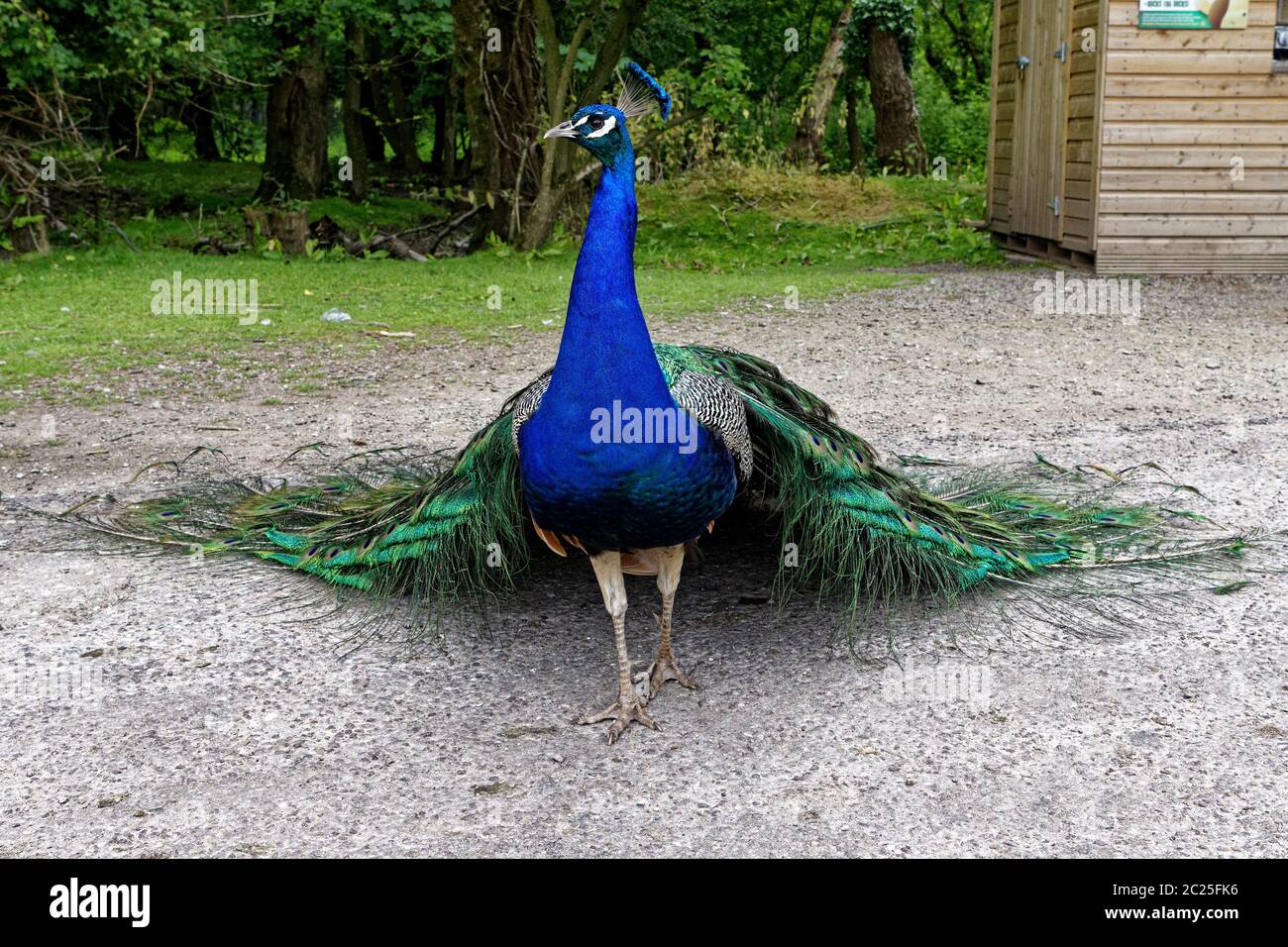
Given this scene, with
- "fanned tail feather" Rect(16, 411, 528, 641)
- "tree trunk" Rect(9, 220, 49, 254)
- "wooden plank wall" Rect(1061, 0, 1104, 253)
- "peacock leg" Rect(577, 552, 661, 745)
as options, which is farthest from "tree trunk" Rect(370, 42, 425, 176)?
"peacock leg" Rect(577, 552, 661, 745)

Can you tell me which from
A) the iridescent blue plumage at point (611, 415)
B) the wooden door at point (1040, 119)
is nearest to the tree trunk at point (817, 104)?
the wooden door at point (1040, 119)

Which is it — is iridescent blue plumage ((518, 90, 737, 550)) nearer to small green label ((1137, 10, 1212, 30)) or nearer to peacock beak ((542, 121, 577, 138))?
peacock beak ((542, 121, 577, 138))

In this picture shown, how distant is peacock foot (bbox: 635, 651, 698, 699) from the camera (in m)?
4.29

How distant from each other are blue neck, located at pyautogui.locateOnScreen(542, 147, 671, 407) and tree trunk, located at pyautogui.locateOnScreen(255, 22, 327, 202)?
52.6 feet

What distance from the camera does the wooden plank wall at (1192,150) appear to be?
41.1ft

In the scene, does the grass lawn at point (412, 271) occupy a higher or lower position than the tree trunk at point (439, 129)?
lower

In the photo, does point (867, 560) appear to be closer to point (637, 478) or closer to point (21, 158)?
point (637, 478)

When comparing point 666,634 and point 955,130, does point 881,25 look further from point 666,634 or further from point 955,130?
point 666,634

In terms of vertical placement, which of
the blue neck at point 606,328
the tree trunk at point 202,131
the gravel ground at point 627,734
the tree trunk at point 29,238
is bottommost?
the gravel ground at point 627,734

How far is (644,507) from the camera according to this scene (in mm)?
3625

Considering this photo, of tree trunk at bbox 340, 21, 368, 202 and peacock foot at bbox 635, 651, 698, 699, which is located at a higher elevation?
tree trunk at bbox 340, 21, 368, 202

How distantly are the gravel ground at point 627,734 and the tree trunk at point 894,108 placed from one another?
17.8m

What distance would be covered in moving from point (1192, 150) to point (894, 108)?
35.9ft

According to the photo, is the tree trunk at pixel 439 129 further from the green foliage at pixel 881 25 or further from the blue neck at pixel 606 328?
the blue neck at pixel 606 328
